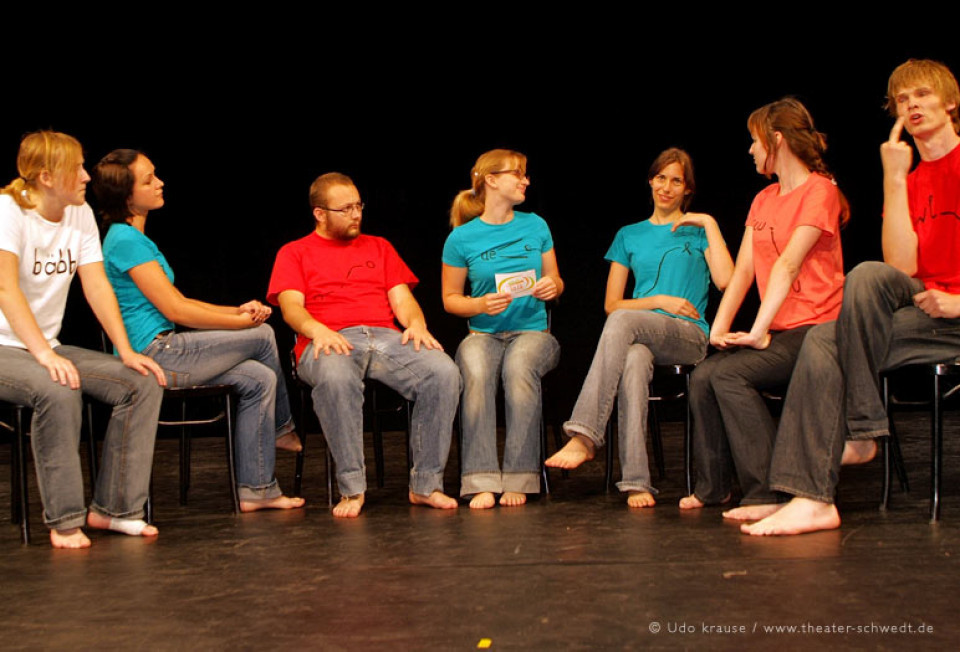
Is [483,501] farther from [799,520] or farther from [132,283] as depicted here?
[132,283]

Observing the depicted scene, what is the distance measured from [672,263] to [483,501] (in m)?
0.97

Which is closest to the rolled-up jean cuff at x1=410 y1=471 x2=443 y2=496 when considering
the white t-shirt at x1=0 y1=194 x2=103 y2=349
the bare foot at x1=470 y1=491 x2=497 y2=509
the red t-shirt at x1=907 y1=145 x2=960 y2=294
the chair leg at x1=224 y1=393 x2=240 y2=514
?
the bare foot at x1=470 y1=491 x2=497 y2=509

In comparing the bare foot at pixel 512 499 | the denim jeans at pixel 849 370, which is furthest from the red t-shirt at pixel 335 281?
the denim jeans at pixel 849 370

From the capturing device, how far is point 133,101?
15.2ft

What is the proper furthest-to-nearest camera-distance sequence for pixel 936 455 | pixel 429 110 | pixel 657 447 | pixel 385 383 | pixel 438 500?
pixel 429 110, pixel 657 447, pixel 385 383, pixel 438 500, pixel 936 455

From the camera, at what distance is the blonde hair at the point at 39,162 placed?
2707 mm

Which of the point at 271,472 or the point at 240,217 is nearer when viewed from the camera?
the point at 271,472

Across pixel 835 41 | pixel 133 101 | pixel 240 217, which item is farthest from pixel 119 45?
pixel 835 41

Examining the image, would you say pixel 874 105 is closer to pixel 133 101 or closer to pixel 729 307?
pixel 729 307

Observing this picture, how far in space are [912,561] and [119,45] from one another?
13.0ft

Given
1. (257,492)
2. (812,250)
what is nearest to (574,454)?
(812,250)

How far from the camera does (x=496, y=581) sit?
204cm

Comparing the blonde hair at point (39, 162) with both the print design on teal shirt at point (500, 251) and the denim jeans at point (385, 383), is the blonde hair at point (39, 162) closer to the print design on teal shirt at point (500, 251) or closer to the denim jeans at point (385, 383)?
the denim jeans at point (385, 383)

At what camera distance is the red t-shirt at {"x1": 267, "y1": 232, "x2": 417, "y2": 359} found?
10.6 feet
